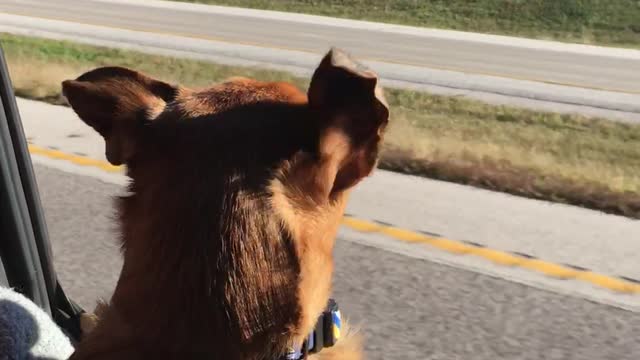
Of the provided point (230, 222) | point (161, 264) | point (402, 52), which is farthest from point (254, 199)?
point (402, 52)

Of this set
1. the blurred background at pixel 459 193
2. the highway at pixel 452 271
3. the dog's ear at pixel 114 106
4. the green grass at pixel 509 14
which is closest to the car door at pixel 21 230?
the highway at pixel 452 271

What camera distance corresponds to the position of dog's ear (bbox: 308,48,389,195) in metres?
1.78

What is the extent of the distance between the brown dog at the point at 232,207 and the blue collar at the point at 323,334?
0.05 meters

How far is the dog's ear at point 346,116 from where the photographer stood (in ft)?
5.83

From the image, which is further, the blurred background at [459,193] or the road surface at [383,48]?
the road surface at [383,48]

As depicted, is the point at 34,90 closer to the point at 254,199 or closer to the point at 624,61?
the point at 254,199

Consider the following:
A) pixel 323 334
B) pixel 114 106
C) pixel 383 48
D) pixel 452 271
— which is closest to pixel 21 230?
pixel 114 106

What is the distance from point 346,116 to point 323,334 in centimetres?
47

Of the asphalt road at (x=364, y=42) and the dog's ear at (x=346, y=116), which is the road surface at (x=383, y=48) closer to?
the asphalt road at (x=364, y=42)

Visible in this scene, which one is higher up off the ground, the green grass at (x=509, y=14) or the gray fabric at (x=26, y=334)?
the gray fabric at (x=26, y=334)

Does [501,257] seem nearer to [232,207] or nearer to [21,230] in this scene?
[21,230]

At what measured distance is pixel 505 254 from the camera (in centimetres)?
615

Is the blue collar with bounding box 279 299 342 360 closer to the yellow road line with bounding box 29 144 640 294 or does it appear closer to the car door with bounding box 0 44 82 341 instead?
the car door with bounding box 0 44 82 341

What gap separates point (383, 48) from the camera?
19.8 meters
